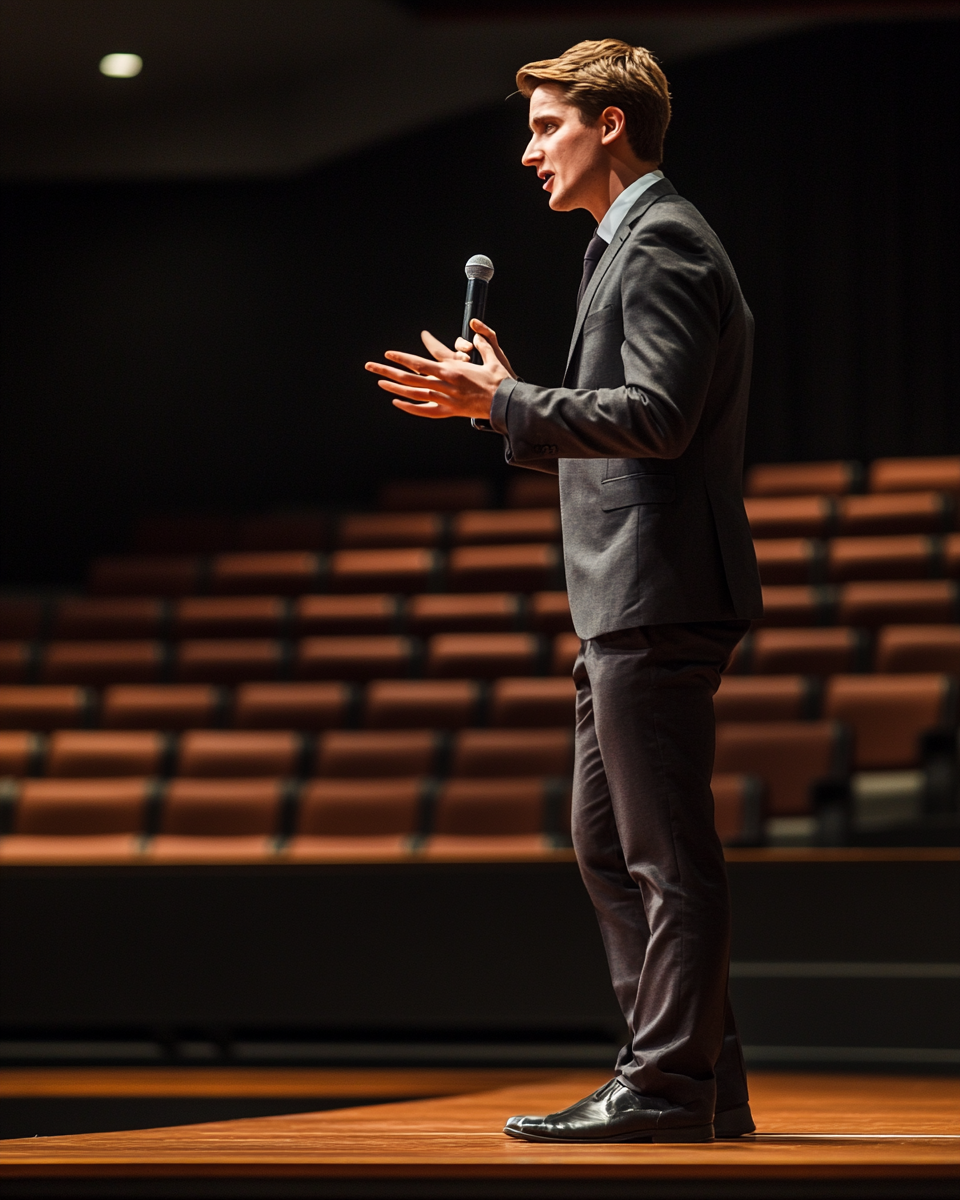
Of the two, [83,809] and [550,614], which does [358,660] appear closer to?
[550,614]

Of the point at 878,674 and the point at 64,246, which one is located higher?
the point at 64,246

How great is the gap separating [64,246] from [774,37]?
1.60m

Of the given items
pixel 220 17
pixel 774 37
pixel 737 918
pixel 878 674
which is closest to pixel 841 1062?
pixel 737 918

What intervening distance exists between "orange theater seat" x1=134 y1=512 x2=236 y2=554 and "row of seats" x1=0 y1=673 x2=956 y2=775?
2.30 ft

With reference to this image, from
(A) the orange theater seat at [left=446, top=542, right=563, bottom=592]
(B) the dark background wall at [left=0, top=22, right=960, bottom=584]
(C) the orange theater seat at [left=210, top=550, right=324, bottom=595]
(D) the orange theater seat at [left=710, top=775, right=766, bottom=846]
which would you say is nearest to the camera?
(D) the orange theater seat at [left=710, top=775, right=766, bottom=846]

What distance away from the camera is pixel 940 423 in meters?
2.96

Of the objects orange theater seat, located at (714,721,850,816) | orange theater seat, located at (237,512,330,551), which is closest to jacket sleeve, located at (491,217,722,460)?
orange theater seat, located at (714,721,850,816)

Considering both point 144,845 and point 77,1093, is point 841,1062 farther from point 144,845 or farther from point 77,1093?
point 144,845

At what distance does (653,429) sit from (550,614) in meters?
1.51

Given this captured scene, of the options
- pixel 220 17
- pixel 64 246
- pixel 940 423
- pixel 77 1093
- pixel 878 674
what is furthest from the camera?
pixel 64 246

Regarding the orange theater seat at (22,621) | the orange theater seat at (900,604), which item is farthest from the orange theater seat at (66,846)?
the orange theater seat at (900,604)

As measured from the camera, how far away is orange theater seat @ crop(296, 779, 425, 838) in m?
1.57

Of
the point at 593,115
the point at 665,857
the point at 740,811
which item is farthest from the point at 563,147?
the point at 740,811

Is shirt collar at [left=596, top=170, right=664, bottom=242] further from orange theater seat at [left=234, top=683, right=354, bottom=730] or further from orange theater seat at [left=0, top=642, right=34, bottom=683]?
orange theater seat at [left=0, top=642, right=34, bottom=683]
